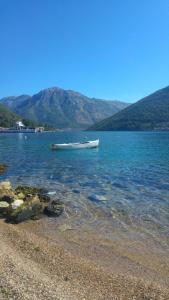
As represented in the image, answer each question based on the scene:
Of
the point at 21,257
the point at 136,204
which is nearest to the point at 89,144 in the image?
the point at 136,204

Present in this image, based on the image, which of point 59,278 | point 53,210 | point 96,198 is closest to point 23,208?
point 53,210

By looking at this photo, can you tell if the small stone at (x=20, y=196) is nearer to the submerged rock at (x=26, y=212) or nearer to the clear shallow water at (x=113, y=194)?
the submerged rock at (x=26, y=212)

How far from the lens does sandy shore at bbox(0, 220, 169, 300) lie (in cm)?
1079

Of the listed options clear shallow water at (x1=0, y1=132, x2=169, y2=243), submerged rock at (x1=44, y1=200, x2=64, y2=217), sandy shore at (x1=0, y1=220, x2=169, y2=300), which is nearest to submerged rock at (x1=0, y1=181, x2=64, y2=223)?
submerged rock at (x1=44, y1=200, x2=64, y2=217)

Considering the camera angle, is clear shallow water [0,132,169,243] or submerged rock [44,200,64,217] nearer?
clear shallow water [0,132,169,243]

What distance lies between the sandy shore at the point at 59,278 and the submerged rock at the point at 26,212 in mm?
4357

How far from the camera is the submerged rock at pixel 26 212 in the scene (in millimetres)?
21625

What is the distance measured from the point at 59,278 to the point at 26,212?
985cm

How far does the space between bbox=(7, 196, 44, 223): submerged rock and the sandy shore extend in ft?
14.3

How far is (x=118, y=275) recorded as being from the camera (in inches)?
539

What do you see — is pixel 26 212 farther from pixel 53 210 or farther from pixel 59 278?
pixel 59 278

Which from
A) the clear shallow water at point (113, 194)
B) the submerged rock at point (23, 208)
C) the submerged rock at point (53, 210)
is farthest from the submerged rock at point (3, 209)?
the clear shallow water at point (113, 194)

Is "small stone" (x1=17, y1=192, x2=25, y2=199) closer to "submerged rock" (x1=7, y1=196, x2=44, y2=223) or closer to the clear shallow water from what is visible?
"submerged rock" (x1=7, y1=196, x2=44, y2=223)

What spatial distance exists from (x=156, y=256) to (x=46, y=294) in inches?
287
